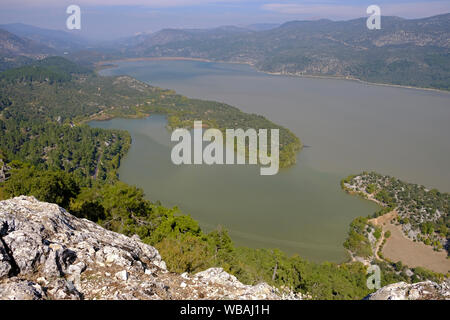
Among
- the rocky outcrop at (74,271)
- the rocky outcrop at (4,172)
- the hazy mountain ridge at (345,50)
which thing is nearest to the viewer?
the rocky outcrop at (74,271)

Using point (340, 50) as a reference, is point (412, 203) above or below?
below

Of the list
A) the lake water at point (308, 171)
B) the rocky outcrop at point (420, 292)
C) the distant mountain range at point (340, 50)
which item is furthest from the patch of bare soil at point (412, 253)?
the distant mountain range at point (340, 50)

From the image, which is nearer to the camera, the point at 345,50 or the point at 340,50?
the point at 345,50

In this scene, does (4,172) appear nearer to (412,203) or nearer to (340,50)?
(412,203)

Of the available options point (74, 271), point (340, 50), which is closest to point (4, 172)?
point (74, 271)

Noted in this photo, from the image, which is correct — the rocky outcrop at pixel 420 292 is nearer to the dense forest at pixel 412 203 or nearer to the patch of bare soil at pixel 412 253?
the patch of bare soil at pixel 412 253

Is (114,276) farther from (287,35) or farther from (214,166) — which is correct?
(287,35)
